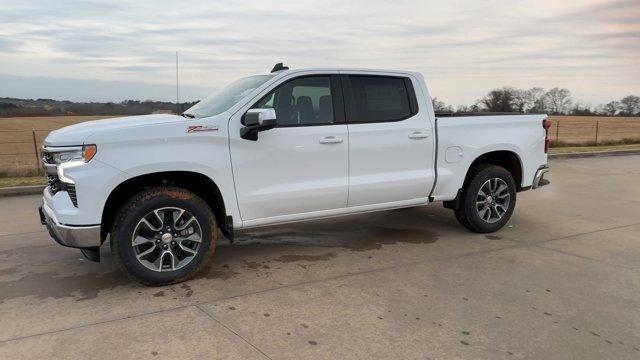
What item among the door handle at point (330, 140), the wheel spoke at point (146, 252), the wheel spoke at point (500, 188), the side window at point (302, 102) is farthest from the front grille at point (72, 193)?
the wheel spoke at point (500, 188)

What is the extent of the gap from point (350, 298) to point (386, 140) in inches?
74.3

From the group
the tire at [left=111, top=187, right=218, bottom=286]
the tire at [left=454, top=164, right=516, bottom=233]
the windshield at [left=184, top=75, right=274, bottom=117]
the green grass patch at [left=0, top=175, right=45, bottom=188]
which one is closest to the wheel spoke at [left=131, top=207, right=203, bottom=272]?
the tire at [left=111, top=187, right=218, bottom=286]

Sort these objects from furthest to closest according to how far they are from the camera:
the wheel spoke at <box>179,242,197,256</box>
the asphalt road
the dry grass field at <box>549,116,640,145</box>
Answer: the dry grass field at <box>549,116,640,145</box> < the wheel spoke at <box>179,242,197,256</box> < the asphalt road

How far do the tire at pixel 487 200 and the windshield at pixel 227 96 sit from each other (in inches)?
112

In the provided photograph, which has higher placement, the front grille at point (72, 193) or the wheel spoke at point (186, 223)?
the front grille at point (72, 193)

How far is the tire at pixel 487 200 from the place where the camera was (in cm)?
628

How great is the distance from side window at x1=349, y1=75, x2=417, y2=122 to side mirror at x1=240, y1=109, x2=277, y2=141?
1.09 m

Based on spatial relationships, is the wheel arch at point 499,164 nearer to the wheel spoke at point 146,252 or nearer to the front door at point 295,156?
the front door at point 295,156

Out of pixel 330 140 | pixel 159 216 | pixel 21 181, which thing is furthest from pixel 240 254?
pixel 21 181

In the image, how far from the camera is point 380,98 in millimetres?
5633

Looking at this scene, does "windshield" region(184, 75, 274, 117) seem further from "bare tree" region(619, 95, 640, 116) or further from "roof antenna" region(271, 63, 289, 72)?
"bare tree" region(619, 95, 640, 116)

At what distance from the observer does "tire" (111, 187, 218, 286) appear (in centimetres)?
438

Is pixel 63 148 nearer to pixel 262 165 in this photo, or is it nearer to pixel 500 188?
pixel 262 165

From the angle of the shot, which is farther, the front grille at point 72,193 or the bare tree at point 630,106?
the bare tree at point 630,106
